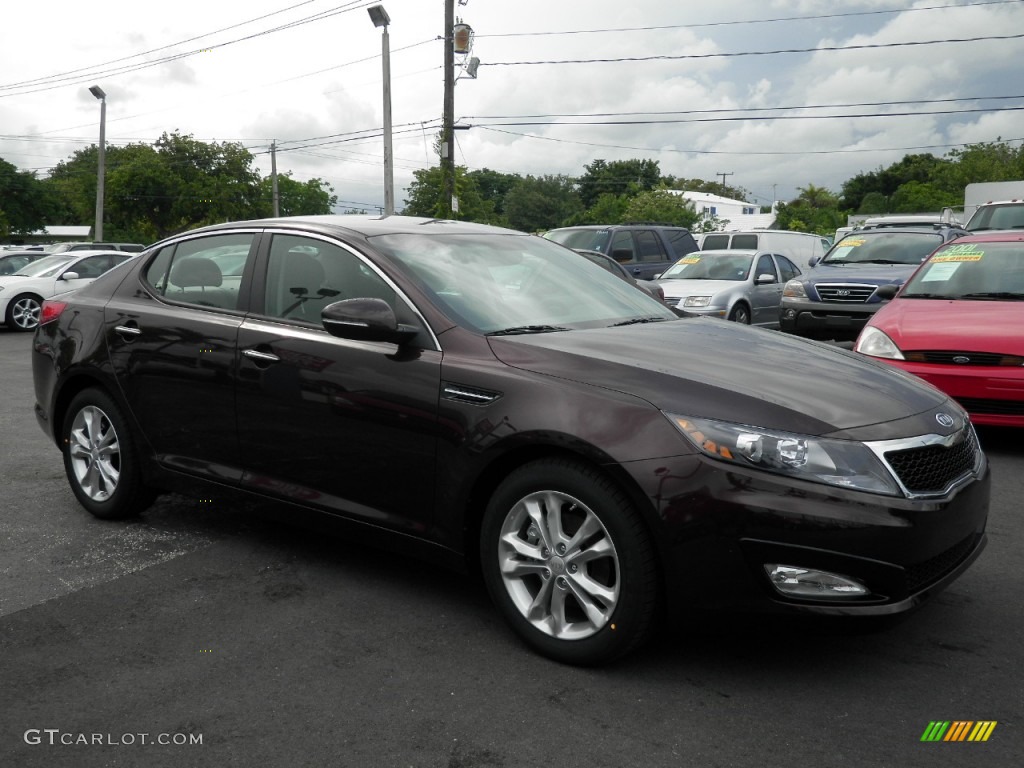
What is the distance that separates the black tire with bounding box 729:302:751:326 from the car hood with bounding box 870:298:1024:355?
744cm

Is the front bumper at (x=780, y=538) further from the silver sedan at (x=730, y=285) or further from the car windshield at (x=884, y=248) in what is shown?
the silver sedan at (x=730, y=285)

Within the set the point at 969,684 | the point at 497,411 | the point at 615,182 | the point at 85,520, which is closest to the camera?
the point at 969,684

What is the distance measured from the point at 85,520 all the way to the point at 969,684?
4182mm

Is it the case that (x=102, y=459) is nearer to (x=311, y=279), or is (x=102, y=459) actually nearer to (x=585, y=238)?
(x=311, y=279)

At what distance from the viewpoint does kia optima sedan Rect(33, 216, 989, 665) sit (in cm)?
319

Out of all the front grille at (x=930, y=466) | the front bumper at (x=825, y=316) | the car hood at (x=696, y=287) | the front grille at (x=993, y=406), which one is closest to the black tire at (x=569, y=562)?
the front grille at (x=930, y=466)

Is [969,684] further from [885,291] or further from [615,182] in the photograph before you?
[615,182]

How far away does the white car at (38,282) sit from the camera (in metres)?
18.6

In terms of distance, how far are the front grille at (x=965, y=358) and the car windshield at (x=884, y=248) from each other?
23.5ft

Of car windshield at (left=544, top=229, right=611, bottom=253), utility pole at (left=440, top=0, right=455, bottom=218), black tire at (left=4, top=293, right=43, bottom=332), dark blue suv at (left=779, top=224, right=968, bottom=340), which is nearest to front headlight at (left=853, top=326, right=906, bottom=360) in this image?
dark blue suv at (left=779, top=224, right=968, bottom=340)

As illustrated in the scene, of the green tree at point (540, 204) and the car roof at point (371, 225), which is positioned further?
the green tree at point (540, 204)

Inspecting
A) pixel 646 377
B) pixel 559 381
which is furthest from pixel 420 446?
pixel 646 377

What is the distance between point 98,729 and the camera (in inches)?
122

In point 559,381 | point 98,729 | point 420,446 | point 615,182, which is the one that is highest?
point 615,182
